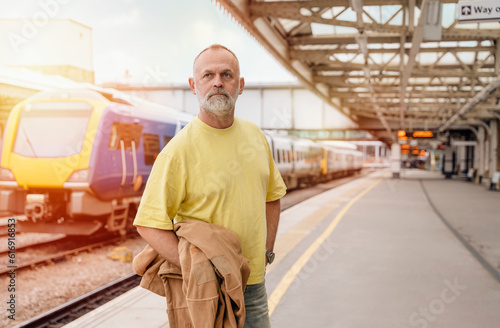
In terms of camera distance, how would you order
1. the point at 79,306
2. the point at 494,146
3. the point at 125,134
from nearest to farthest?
the point at 79,306
the point at 125,134
the point at 494,146

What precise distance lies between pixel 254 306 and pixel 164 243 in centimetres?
60

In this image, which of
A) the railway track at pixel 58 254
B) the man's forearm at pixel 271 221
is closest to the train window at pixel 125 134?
the railway track at pixel 58 254

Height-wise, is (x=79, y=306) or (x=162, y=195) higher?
(x=162, y=195)

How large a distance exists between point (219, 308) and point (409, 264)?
5.54m

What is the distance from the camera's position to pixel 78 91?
9375mm

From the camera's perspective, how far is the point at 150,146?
1073cm

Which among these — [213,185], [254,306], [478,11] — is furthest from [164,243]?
[478,11]

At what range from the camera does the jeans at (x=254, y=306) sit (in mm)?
2316

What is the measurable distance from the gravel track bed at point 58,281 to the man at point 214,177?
4.16 m

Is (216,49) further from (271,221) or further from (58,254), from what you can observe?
(58,254)

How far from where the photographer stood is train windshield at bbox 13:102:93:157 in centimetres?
912

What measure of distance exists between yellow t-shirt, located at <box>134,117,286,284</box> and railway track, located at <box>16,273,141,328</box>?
3678mm

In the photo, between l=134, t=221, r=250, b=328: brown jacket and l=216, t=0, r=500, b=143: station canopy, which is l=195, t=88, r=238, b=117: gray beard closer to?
l=134, t=221, r=250, b=328: brown jacket

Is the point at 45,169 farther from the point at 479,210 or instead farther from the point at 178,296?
the point at 479,210
